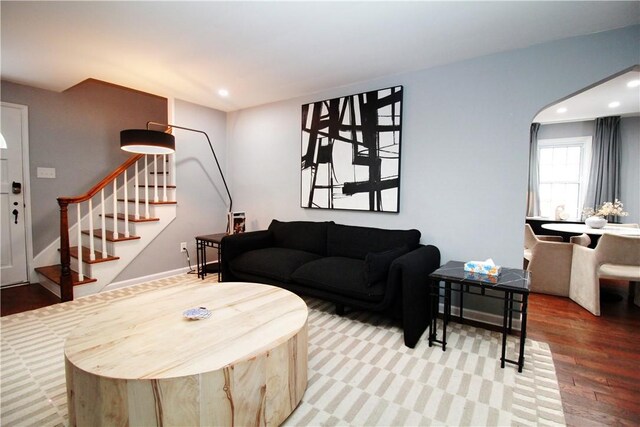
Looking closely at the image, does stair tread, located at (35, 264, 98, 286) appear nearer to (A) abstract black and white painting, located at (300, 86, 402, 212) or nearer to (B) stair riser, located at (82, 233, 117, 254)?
(B) stair riser, located at (82, 233, 117, 254)

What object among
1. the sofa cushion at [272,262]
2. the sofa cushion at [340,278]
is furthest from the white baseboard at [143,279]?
the sofa cushion at [340,278]

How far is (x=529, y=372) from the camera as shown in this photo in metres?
2.03

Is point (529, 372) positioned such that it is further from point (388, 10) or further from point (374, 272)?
point (388, 10)

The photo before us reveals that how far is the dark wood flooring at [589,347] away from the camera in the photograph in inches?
67.5

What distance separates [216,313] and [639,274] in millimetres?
3937

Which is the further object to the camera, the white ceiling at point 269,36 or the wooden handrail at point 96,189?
the wooden handrail at point 96,189

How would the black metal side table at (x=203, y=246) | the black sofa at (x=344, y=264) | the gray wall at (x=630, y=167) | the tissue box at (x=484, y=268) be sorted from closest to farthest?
1. the tissue box at (x=484, y=268)
2. the black sofa at (x=344, y=264)
3. the black metal side table at (x=203, y=246)
4. the gray wall at (x=630, y=167)

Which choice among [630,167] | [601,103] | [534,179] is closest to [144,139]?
[601,103]

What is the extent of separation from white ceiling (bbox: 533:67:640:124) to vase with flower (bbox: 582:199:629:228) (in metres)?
1.50

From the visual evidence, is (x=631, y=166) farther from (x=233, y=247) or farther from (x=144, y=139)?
(x=144, y=139)

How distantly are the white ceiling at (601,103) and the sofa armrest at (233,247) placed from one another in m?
3.71

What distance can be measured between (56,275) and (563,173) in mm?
8255

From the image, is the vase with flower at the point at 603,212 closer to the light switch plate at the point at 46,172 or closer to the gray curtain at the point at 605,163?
the gray curtain at the point at 605,163

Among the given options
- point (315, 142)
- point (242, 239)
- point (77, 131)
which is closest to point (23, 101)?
point (77, 131)
